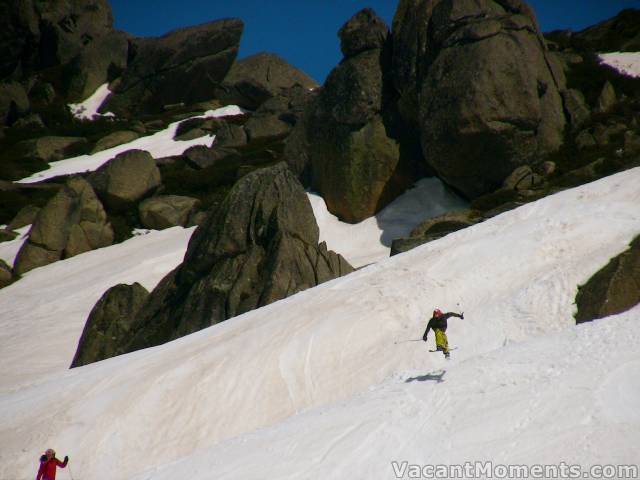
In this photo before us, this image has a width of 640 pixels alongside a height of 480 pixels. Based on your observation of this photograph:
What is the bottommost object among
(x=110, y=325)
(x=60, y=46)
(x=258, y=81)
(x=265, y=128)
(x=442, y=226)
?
(x=110, y=325)

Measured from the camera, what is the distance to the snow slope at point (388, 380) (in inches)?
490

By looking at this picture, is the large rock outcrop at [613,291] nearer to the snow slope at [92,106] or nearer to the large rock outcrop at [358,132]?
the large rock outcrop at [358,132]

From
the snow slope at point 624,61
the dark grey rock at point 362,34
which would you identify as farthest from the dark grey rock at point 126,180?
the snow slope at point 624,61

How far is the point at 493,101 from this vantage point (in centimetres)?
3428

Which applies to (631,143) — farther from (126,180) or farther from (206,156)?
(206,156)

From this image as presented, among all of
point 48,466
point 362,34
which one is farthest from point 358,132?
point 48,466

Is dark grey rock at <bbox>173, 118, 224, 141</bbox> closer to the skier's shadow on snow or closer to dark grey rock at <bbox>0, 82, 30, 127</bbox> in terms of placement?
dark grey rock at <bbox>0, 82, 30, 127</bbox>

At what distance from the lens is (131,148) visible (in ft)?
229

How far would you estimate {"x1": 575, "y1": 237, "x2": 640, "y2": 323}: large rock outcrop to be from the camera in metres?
18.2

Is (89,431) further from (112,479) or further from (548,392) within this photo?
(548,392)

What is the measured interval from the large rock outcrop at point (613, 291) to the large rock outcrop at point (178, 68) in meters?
73.1

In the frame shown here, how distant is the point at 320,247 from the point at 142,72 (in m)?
65.8

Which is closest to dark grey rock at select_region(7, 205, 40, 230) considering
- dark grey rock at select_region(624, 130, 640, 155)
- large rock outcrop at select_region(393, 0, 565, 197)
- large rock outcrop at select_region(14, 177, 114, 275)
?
large rock outcrop at select_region(14, 177, 114, 275)

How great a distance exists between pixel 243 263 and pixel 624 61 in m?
38.9
